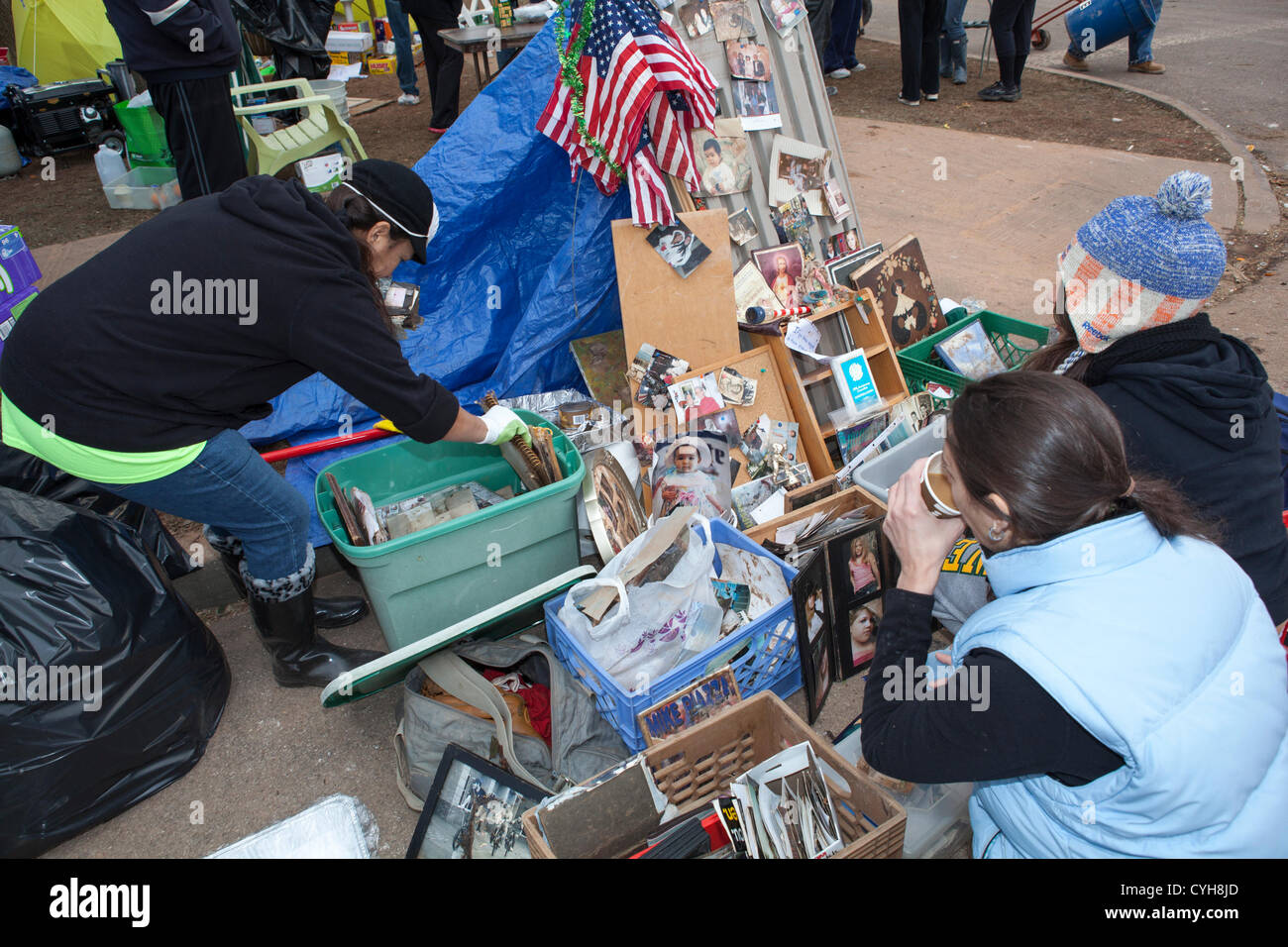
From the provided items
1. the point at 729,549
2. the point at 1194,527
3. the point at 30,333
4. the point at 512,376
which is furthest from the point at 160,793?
the point at 1194,527

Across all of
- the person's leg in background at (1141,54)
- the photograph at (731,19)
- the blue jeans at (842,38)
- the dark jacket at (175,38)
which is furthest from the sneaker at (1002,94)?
the dark jacket at (175,38)

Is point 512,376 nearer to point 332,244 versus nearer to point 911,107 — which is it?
point 332,244

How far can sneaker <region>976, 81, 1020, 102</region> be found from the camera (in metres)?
8.23

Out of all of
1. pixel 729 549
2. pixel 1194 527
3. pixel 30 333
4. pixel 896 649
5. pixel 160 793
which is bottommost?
pixel 160 793

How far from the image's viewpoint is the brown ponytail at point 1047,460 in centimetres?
134

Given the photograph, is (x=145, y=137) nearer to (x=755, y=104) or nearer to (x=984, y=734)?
(x=755, y=104)

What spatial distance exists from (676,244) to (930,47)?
635 centimetres

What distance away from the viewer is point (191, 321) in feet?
6.50

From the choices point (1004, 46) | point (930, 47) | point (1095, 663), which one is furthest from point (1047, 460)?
point (1004, 46)

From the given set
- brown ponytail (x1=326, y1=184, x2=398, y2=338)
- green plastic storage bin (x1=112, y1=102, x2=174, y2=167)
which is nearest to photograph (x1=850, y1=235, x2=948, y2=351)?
brown ponytail (x1=326, y1=184, x2=398, y2=338)

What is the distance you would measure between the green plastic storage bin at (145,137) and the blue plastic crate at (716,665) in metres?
5.54

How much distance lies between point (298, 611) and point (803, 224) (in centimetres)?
269

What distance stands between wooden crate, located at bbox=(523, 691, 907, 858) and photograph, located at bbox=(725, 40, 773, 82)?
2719mm

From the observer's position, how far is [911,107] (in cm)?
812
